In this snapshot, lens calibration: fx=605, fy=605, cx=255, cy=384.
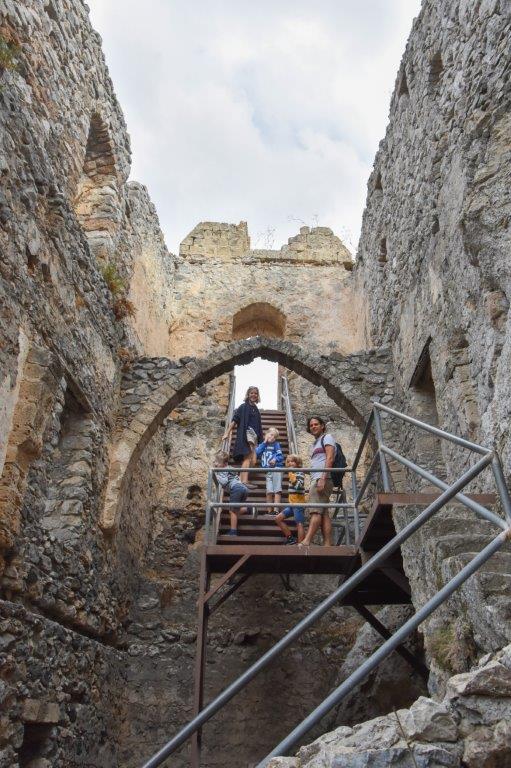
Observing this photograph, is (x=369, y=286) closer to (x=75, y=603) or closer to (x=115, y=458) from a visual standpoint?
(x=115, y=458)

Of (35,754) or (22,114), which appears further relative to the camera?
(22,114)

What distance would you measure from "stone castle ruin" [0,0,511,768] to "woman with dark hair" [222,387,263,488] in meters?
0.71

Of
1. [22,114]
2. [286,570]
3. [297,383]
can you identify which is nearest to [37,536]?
[286,570]

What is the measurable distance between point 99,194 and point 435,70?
4283 mm

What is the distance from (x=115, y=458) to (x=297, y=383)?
5837 millimetres

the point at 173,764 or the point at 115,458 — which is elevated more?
the point at 115,458

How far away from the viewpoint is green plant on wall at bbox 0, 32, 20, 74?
184 inches

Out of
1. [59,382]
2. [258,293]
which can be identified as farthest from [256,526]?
[258,293]

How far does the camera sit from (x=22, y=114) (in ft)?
16.2

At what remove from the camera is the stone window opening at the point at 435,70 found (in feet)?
21.0

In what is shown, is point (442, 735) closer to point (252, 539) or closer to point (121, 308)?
point (252, 539)

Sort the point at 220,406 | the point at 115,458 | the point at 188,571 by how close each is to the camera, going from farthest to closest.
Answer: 1. the point at 220,406
2. the point at 188,571
3. the point at 115,458

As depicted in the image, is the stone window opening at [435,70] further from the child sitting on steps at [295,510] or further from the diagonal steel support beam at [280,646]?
the diagonal steel support beam at [280,646]

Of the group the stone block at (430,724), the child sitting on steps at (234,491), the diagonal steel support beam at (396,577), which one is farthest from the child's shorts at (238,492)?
the stone block at (430,724)
